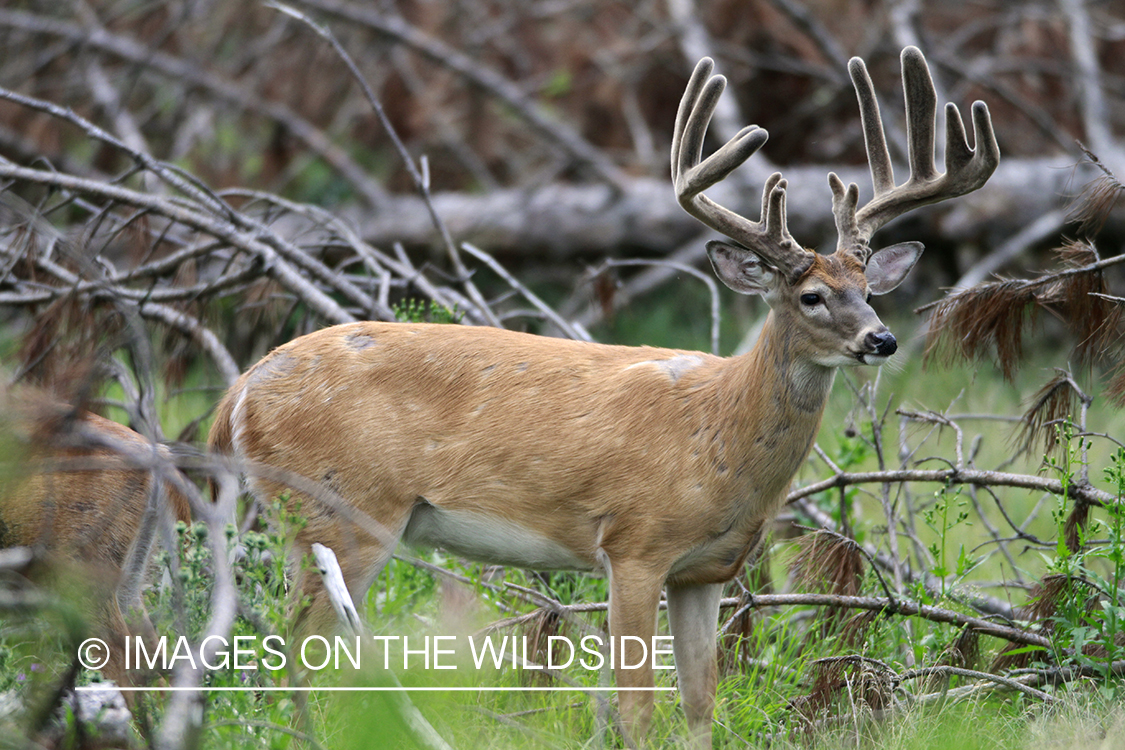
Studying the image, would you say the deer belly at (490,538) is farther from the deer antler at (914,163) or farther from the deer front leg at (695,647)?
the deer antler at (914,163)

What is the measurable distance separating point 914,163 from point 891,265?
0.37 meters

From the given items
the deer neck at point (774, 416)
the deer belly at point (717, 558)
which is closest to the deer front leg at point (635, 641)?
the deer belly at point (717, 558)

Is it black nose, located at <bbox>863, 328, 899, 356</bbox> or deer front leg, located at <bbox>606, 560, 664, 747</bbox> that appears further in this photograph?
deer front leg, located at <bbox>606, 560, 664, 747</bbox>

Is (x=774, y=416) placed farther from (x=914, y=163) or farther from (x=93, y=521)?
(x=93, y=521)

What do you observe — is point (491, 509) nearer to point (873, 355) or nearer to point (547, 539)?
point (547, 539)

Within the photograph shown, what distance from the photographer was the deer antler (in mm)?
3854

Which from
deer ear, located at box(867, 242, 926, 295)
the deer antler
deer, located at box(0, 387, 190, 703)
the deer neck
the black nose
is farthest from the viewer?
deer ear, located at box(867, 242, 926, 295)

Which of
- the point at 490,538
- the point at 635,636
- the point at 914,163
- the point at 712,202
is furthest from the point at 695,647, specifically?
the point at 914,163

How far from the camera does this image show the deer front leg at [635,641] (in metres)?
3.64

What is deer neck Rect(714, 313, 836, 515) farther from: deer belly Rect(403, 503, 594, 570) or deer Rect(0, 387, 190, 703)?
deer Rect(0, 387, 190, 703)
